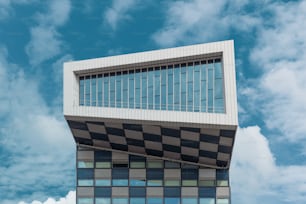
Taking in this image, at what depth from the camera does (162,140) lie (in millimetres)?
44219

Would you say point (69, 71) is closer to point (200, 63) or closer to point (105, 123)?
point (105, 123)

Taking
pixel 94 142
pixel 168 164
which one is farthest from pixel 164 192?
pixel 94 142

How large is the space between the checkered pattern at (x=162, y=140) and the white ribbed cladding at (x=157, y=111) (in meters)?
0.98

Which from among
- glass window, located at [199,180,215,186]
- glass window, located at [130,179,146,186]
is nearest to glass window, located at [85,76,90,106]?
glass window, located at [130,179,146,186]

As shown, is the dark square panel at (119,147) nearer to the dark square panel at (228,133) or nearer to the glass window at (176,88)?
the glass window at (176,88)

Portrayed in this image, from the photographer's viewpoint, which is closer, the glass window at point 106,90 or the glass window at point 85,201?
the glass window at point 106,90

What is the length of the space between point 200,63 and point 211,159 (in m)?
7.86

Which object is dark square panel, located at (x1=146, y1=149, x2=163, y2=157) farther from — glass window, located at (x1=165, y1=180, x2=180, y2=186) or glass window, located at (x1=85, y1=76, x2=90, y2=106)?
glass window, located at (x1=85, y1=76, x2=90, y2=106)

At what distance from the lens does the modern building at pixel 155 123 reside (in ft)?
136

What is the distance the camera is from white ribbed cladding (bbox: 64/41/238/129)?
40.6 m

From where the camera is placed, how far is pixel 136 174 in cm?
4656

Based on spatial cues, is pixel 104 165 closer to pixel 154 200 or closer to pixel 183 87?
pixel 154 200

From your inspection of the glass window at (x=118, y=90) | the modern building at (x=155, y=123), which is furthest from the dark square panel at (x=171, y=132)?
the glass window at (x=118, y=90)

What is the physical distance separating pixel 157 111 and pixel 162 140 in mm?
3299
